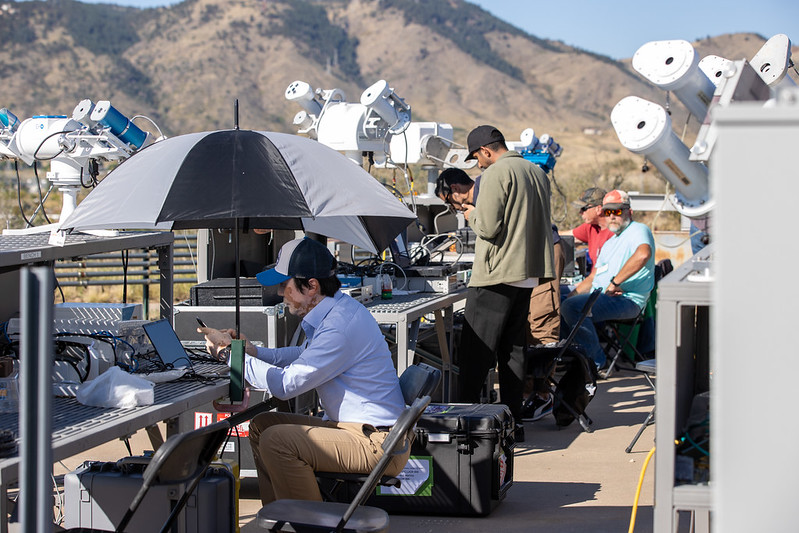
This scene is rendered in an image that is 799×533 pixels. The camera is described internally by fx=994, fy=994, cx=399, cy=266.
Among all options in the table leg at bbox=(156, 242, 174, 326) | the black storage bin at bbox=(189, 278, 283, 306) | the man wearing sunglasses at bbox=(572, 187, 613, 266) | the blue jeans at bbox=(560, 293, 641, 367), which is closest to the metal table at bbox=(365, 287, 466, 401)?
the black storage bin at bbox=(189, 278, 283, 306)

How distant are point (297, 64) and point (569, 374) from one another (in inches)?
2433

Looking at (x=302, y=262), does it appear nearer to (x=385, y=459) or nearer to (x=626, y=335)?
(x=385, y=459)

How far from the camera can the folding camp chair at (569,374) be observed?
5.89m

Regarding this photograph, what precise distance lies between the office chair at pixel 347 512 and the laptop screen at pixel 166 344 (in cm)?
75

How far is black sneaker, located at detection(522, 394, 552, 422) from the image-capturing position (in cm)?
593

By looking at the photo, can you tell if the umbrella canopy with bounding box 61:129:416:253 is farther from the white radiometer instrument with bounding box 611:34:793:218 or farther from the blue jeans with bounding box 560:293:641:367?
the blue jeans with bounding box 560:293:641:367

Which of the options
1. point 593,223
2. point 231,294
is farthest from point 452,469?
point 593,223

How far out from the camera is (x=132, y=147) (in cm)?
507

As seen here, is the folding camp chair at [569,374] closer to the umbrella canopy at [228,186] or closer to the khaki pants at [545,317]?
the khaki pants at [545,317]

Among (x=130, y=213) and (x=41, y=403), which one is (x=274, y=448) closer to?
(x=130, y=213)

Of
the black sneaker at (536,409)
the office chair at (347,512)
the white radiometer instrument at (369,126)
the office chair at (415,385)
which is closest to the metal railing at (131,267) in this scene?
the white radiometer instrument at (369,126)

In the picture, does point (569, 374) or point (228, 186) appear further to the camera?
point (569, 374)

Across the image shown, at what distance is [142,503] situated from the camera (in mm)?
3225

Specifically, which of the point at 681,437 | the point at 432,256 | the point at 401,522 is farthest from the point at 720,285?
the point at 432,256
